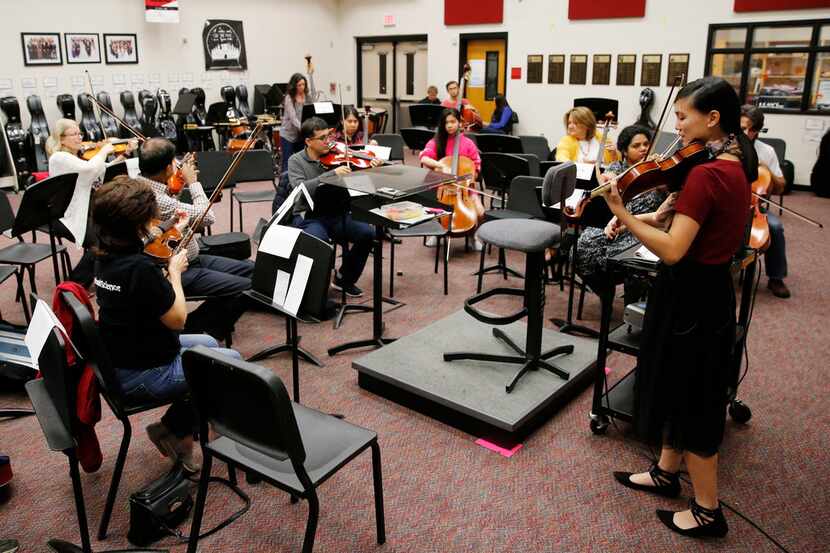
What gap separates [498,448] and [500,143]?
161 inches

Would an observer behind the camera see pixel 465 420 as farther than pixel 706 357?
Yes

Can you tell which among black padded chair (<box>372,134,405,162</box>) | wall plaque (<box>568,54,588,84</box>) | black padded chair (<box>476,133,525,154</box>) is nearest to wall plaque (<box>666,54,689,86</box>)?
wall plaque (<box>568,54,588,84</box>)

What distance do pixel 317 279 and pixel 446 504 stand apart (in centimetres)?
111

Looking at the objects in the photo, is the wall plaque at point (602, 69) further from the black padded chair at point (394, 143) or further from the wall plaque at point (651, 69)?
the black padded chair at point (394, 143)

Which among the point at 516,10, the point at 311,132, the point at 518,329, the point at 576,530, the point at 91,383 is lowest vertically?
the point at 576,530

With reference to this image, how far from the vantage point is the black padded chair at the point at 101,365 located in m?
2.16

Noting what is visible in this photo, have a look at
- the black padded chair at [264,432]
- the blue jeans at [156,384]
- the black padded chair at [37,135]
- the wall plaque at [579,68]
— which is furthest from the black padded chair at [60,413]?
the wall plaque at [579,68]

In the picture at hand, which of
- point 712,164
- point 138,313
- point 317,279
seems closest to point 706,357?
point 712,164

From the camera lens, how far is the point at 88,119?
9469 millimetres

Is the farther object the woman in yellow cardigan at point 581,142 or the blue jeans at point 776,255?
the woman in yellow cardigan at point 581,142

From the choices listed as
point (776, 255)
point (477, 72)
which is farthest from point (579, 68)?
point (776, 255)

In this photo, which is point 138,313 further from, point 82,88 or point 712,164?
point 82,88

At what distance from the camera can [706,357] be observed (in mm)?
2285

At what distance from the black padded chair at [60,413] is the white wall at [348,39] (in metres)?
8.45
